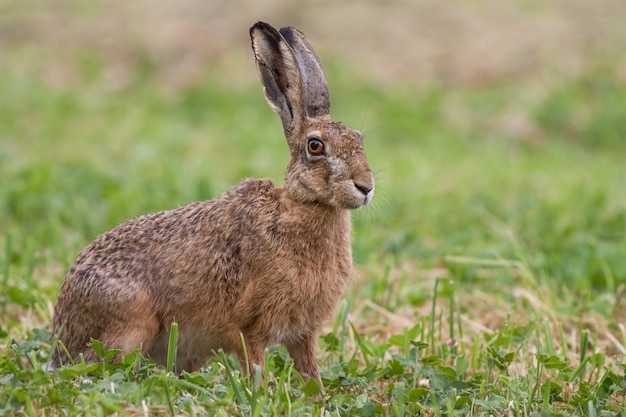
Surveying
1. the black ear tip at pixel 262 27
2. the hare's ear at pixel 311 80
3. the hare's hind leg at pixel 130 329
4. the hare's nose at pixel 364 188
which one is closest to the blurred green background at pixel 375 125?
the hare's ear at pixel 311 80

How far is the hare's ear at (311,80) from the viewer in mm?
4578

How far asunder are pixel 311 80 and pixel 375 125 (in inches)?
321

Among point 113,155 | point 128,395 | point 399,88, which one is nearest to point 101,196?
point 113,155

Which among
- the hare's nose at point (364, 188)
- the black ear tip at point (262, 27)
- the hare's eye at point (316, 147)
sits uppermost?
the black ear tip at point (262, 27)

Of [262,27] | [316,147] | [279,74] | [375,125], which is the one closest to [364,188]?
[316,147]

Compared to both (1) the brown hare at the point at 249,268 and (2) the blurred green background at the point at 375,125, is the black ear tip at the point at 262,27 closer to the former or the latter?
(1) the brown hare at the point at 249,268

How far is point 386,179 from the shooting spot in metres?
7.85

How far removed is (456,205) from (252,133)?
376cm

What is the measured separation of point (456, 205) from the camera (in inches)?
341

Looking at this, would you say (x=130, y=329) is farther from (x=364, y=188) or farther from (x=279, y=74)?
(x=279, y=74)

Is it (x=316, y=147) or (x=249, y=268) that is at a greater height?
(x=316, y=147)

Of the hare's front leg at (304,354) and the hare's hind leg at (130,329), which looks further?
the hare's front leg at (304,354)

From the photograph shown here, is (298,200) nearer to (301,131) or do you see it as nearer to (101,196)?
(301,131)

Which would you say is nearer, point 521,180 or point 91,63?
point 521,180
